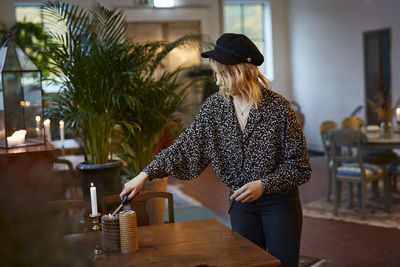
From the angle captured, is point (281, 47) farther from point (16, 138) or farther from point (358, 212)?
point (16, 138)

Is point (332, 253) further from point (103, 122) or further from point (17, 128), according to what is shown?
point (17, 128)

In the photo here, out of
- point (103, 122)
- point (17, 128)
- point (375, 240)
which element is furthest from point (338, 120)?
point (17, 128)

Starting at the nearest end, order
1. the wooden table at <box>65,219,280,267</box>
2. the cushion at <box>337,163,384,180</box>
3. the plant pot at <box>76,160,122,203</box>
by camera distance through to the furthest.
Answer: the wooden table at <box>65,219,280,267</box> < the plant pot at <box>76,160,122,203</box> < the cushion at <box>337,163,384,180</box>

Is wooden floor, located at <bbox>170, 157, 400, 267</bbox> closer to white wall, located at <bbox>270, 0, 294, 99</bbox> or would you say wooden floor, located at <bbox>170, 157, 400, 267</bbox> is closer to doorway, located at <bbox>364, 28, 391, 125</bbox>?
doorway, located at <bbox>364, 28, 391, 125</bbox>

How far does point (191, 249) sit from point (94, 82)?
1.88 meters

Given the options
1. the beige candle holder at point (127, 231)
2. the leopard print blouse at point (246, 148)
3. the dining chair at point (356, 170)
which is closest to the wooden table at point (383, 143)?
the dining chair at point (356, 170)

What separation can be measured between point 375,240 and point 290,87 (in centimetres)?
716

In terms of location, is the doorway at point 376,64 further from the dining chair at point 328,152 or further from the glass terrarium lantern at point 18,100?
the glass terrarium lantern at point 18,100

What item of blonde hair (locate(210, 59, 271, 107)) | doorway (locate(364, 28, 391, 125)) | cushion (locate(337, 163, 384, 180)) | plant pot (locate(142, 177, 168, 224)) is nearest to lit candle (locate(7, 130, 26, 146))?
plant pot (locate(142, 177, 168, 224))

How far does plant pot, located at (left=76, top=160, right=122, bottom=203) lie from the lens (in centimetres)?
338

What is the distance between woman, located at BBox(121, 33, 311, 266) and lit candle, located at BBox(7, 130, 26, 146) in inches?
50.2

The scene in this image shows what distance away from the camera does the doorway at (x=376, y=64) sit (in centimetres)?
793

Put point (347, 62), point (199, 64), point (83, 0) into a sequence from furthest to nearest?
point (199, 64) → point (347, 62) → point (83, 0)

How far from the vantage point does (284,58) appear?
425 inches
